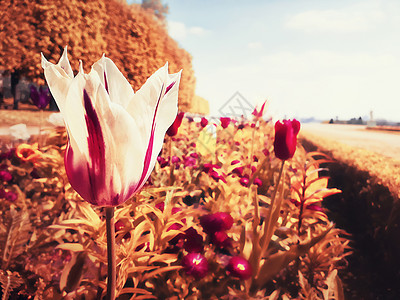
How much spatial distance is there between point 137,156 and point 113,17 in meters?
24.8

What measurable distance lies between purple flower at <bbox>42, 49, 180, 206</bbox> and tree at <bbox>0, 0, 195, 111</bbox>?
16.9 metres

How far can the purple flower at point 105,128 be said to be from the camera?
606 millimetres

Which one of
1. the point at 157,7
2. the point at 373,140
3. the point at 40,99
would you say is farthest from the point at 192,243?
the point at 157,7

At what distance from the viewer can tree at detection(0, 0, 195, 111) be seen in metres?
15.0

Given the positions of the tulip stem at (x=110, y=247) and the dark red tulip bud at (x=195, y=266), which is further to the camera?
the dark red tulip bud at (x=195, y=266)

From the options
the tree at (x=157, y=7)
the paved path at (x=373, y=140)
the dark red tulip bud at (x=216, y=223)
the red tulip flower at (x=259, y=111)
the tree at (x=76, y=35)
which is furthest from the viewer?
the tree at (x=157, y=7)

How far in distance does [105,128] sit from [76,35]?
65.4 feet

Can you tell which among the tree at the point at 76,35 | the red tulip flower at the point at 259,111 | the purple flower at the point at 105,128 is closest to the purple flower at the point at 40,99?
the red tulip flower at the point at 259,111

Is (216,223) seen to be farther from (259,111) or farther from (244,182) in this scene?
(259,111)

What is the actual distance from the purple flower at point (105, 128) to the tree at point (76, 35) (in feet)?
55.4

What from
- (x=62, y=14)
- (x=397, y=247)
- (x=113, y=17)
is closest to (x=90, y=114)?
(x=397, y=247)

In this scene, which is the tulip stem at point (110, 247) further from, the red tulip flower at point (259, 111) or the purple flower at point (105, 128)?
the red tulip flower at point (259, 111)

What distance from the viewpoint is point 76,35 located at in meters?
17.9

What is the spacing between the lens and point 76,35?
1788 centimetres
